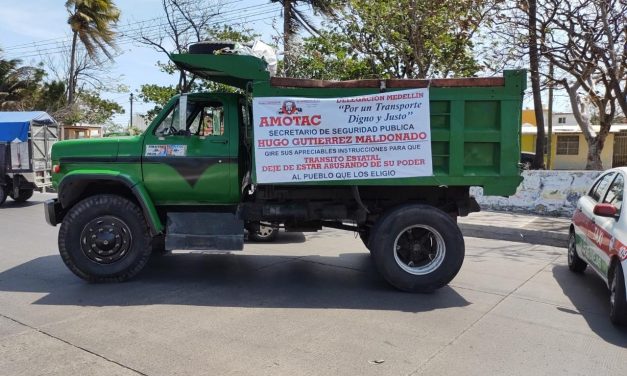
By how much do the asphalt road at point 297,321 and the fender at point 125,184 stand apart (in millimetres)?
760

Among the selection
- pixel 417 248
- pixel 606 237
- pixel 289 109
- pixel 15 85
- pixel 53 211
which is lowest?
pixel 417 248

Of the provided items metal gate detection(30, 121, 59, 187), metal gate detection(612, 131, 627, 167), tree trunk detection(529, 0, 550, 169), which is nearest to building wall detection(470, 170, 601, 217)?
tree trunk detection(529, 0, 550, 169)

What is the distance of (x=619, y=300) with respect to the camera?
4.62m

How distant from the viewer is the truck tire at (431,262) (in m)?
5.80

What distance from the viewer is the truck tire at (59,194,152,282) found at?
5.98 m

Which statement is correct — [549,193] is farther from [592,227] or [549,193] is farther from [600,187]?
[592,227]

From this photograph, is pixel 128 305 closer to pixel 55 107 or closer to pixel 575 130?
pixel 55 107

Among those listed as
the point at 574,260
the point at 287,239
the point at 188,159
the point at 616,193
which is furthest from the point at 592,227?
the point at 287,239

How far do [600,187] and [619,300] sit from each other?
233cm

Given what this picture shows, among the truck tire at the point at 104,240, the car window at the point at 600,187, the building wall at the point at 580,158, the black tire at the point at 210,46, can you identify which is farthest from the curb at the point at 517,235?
the building wall at the point at 580,158

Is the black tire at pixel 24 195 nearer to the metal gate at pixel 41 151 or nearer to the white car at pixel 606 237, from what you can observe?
the metal gate at pixel 41 151

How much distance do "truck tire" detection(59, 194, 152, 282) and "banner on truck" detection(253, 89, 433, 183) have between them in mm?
1648

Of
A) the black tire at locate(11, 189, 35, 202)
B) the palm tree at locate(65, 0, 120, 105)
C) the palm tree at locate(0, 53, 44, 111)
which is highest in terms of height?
the palm tree at locate(65, 0, 120, 105)

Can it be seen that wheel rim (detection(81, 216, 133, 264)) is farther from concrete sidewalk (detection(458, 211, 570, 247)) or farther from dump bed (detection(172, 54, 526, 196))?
concrete sidewalk (detection(458, 211, 570, 247))
